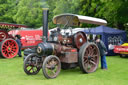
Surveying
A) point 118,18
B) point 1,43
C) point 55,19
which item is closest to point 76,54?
point 55,19

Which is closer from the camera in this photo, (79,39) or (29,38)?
(79,39)

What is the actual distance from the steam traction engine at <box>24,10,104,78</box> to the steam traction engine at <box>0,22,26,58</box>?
13.2 ft

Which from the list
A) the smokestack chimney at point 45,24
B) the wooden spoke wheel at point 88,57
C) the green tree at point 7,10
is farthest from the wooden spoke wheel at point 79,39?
the green tree at point 7,10

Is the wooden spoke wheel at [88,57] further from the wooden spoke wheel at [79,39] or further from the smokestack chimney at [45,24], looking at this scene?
the smokestack chimney at [45,24]

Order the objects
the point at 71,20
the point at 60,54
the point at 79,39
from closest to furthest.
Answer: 1. the point at 60,54
2. the point at 79,39
3. the point at 71,20

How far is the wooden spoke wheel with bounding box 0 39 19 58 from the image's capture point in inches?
373

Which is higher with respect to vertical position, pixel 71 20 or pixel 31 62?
pixel 71 20

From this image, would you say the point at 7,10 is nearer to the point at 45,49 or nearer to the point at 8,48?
the point at 8,48

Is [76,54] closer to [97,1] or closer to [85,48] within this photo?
[85,48]

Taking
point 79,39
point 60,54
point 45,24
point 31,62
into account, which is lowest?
point 31,62

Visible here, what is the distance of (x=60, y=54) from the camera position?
571cm

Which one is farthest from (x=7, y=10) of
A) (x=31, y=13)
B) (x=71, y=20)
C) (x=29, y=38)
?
(x=71, y=20)

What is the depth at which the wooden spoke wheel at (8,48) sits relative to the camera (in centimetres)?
948

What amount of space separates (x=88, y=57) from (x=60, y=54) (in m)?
0.97
